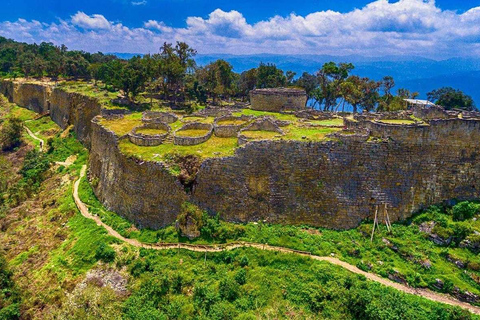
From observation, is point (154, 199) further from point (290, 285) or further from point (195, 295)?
point (290, 285)

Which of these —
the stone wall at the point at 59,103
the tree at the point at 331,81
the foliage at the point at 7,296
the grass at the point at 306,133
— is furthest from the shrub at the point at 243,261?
the tree at the point at 331,81

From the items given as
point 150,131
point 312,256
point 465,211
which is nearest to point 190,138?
point 150,131

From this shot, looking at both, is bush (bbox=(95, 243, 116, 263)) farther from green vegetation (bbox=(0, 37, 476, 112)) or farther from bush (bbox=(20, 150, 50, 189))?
green vegetation (bbox=(0, 37, 476, 112))

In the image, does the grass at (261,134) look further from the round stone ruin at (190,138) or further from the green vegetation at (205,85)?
the green vegetation at (205,85)

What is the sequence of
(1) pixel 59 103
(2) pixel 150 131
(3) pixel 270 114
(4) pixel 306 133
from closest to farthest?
1. (4) pixel 306 133
2. (2) pixel 150 131
3. (3) pixel 270 114
4. (1) pixel 59 103

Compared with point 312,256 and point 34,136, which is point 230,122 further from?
point 34,136

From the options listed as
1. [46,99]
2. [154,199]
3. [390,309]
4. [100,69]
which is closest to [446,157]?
[390,309]
